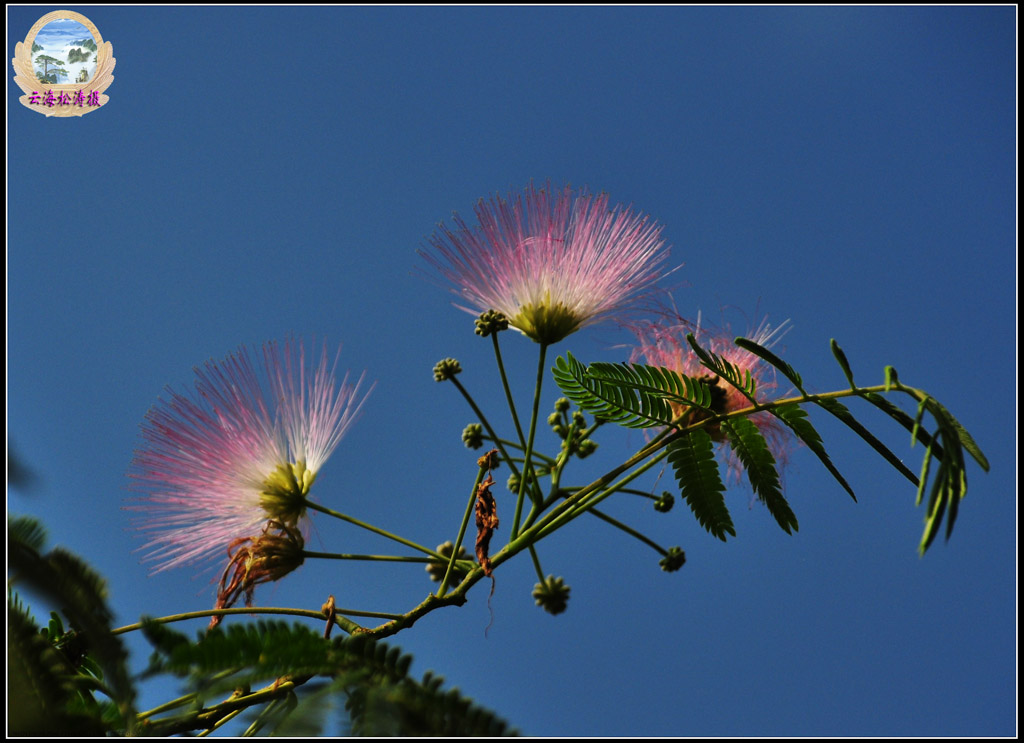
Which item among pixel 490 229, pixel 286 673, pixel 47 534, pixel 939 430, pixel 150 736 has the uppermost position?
pixel 490 229

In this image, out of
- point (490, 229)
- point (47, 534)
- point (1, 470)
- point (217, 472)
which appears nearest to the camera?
point (1, 470)

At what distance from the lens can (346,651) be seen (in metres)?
1.56

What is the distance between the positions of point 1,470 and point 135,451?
73 cm

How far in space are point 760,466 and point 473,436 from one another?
0.93 m

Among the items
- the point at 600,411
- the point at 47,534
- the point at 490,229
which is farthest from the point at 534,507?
the point at 47,534

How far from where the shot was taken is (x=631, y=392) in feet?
6.98

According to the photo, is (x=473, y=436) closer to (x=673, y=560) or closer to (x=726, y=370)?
(x=673, y=560)

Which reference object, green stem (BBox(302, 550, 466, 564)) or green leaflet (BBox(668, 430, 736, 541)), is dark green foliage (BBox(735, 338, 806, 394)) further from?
green stem (BBox(302, 550, 466, 564))

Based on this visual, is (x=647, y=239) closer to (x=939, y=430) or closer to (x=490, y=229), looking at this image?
(x=490, y=229)

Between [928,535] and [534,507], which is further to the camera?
[534,507]

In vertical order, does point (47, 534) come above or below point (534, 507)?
below

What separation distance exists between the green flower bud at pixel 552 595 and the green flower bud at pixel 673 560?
0.33 meters

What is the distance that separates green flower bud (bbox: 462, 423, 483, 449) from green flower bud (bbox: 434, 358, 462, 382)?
21 centimetres

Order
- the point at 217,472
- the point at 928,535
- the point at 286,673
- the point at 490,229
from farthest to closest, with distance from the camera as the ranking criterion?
the point at 490,229, the point at 217,472, the point at 286,673, the point at 928,535
